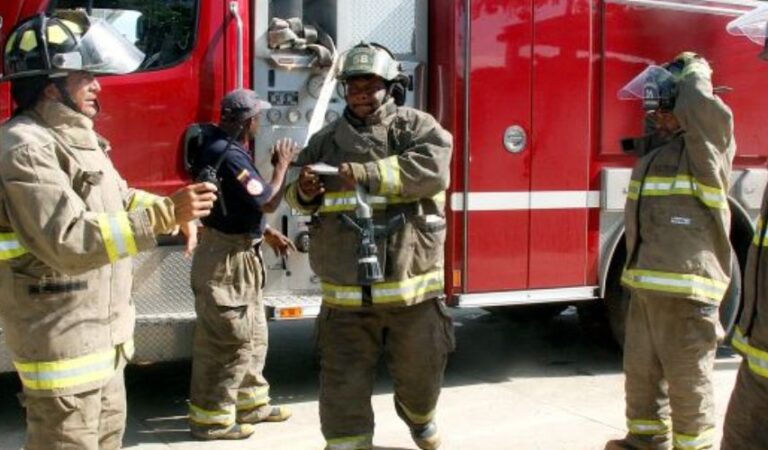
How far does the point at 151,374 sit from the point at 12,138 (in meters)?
3.50

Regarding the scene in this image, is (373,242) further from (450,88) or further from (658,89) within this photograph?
(450,88)

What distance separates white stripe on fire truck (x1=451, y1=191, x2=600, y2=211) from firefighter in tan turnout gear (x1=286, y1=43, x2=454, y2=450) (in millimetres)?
1240

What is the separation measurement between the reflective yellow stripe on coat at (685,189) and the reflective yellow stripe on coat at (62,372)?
2575 millimetres

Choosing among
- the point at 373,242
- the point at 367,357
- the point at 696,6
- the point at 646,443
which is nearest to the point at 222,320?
the point at 367,357

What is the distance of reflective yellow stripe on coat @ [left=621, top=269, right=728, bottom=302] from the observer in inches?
164

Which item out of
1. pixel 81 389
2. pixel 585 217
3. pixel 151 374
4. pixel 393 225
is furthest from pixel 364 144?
pixel 151 374

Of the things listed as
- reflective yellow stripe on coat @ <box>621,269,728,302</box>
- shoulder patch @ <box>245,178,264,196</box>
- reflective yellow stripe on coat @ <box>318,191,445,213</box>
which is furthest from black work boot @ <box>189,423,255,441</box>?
reflective yellow stripe on coat @ <box>621,269,728,302</box>

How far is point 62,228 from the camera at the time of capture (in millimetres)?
2752

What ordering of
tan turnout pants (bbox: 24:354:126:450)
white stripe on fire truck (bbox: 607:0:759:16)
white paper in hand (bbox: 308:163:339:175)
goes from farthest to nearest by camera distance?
white stripe on fire truck (bbox: 607:0:759:16) < white paper in hand (bbox: 308:163:339:175) < tan turnout pants (bbox: 24:354:126:450)

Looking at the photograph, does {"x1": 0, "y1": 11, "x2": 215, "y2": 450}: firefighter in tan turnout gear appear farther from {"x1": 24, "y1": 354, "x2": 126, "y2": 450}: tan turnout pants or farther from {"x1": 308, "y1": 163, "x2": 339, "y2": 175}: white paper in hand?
{"x1": 308, "y1": 163, "x2": 339, "y2": 175}: white paper in hand

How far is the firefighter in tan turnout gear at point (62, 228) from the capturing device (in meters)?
2.79

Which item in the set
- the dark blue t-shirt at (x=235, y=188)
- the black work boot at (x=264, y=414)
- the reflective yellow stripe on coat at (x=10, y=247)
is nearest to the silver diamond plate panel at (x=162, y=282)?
the dark blue t-shirt at (x=235, y=188)

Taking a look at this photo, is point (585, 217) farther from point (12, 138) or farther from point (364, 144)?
point (12, 138)

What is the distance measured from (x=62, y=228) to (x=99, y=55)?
0.59 m
